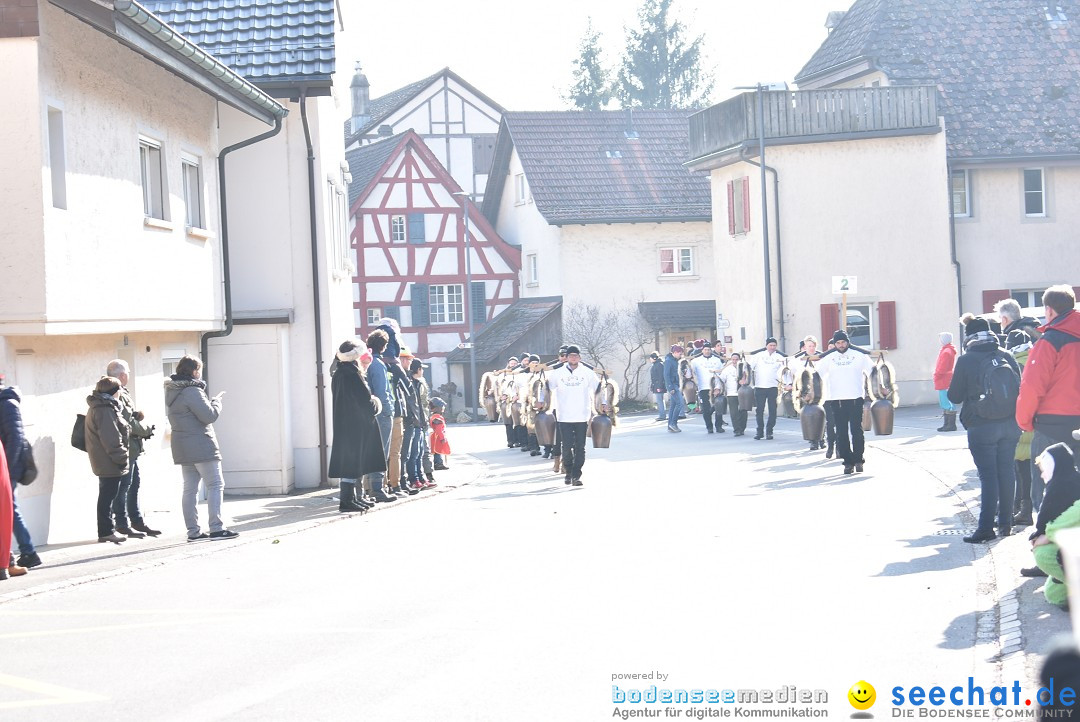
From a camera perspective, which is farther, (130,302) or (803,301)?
(803,301)

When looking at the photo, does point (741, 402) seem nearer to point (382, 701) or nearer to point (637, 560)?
point (637, 560)

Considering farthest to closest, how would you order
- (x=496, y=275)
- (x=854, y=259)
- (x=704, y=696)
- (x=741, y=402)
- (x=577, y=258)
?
(x=496, y=275), (x=577, y=258), (x=854, y=259), (x=741, y=402), (x=704, y=696)

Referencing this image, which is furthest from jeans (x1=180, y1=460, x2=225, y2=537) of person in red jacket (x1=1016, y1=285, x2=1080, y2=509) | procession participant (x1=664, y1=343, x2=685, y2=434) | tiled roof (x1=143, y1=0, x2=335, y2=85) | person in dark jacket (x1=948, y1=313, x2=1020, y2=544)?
procession participant (x1=664, y1=343, x2=685, y2=434)

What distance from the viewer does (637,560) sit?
457 inches

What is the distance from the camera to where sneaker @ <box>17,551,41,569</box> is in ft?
42.0

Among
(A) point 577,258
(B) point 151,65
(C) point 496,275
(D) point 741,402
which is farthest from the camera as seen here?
(C) point 496,275

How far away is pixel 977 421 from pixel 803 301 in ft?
77.8

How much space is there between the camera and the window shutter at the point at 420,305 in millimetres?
55344

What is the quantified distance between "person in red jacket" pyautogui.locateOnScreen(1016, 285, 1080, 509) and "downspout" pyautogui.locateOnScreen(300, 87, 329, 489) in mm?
12307

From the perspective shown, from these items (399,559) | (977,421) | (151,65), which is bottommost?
(399,559)

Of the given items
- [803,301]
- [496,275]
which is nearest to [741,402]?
[803,301]

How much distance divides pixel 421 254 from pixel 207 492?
41410 mm

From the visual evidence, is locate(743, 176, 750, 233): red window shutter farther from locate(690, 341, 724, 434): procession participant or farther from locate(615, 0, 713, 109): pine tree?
locate(615, 0, 713, 109): pine tree

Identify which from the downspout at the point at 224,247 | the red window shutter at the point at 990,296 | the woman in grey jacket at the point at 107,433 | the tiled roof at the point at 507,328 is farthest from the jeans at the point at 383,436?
the tiled roof at the point at 507,328
